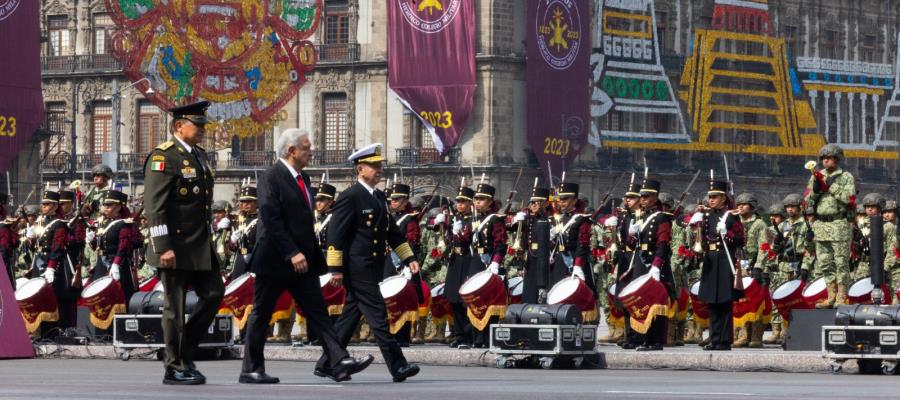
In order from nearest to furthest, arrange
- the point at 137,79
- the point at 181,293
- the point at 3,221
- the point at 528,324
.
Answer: the point at 181,293 → the point at 528,324 → the point at 3,221 → the point at 137,79

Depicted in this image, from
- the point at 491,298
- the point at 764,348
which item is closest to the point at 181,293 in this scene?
the point at 491,298

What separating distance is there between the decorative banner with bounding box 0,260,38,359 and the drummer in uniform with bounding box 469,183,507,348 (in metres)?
4.81

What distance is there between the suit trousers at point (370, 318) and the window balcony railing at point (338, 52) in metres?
53.2

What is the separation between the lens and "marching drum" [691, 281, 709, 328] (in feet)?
76.6

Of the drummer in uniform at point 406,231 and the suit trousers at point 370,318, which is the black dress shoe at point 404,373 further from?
the drummer in uniform at point 406,231

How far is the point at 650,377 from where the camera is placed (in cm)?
1822

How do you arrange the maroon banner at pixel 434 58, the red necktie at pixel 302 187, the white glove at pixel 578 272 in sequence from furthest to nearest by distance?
the maroon banner at pixel 434 58
the white glove at pixel 578 272
the red necktie at pixel 302 187

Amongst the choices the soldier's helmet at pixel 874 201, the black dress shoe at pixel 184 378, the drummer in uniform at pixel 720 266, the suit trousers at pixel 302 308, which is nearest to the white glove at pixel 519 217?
the drummer in uniform at pixel 720 266

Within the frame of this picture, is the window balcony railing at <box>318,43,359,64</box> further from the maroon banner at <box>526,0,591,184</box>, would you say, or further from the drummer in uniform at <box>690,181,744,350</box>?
the drummer in uniform at <box>690,181,744,350</box>

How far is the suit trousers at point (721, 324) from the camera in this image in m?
22.6

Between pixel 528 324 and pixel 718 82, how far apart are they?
185 feet

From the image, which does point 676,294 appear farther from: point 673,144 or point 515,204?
point 673,144

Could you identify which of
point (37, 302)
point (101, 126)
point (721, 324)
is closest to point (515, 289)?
point (721, 324)

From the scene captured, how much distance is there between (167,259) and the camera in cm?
1561
